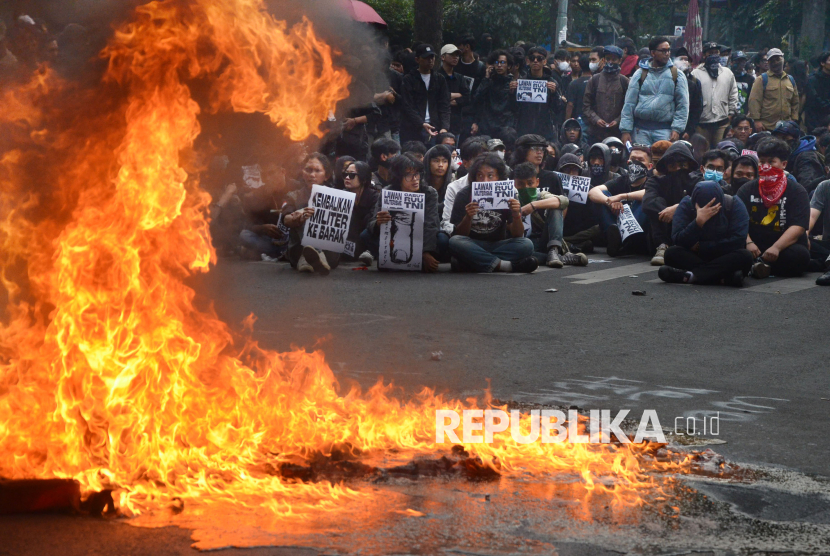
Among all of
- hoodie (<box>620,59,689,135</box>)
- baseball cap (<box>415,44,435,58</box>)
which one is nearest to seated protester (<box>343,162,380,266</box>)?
baseball cap (<box>415,44,435,58</box>)

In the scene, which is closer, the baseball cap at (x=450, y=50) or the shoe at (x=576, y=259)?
the shoe at (x=576, y=259)

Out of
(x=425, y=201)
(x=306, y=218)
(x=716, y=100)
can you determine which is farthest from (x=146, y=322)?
(x=716, y=100)

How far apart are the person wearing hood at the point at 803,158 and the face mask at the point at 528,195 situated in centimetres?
379

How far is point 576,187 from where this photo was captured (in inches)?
490

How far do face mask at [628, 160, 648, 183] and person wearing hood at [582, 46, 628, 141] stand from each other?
250 cm

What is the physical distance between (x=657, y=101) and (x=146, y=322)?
37.2 ft

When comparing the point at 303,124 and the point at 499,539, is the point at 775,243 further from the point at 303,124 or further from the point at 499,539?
the point at 499,539

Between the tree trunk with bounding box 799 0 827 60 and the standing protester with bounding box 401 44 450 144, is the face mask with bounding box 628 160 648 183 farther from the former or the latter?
the tree trunk with bounding box 799 0 827 60

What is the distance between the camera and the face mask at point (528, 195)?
11680 mm

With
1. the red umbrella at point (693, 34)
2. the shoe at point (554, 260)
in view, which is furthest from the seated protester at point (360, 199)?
the red umbrella at point (693, 34)

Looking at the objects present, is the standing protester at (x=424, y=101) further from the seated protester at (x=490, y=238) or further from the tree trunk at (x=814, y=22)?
the tree trunk at (x=814, y=22)

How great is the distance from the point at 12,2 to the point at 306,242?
6.09 metres

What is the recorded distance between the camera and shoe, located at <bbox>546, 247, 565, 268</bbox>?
11.2 metres

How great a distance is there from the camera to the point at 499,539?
3307mm
